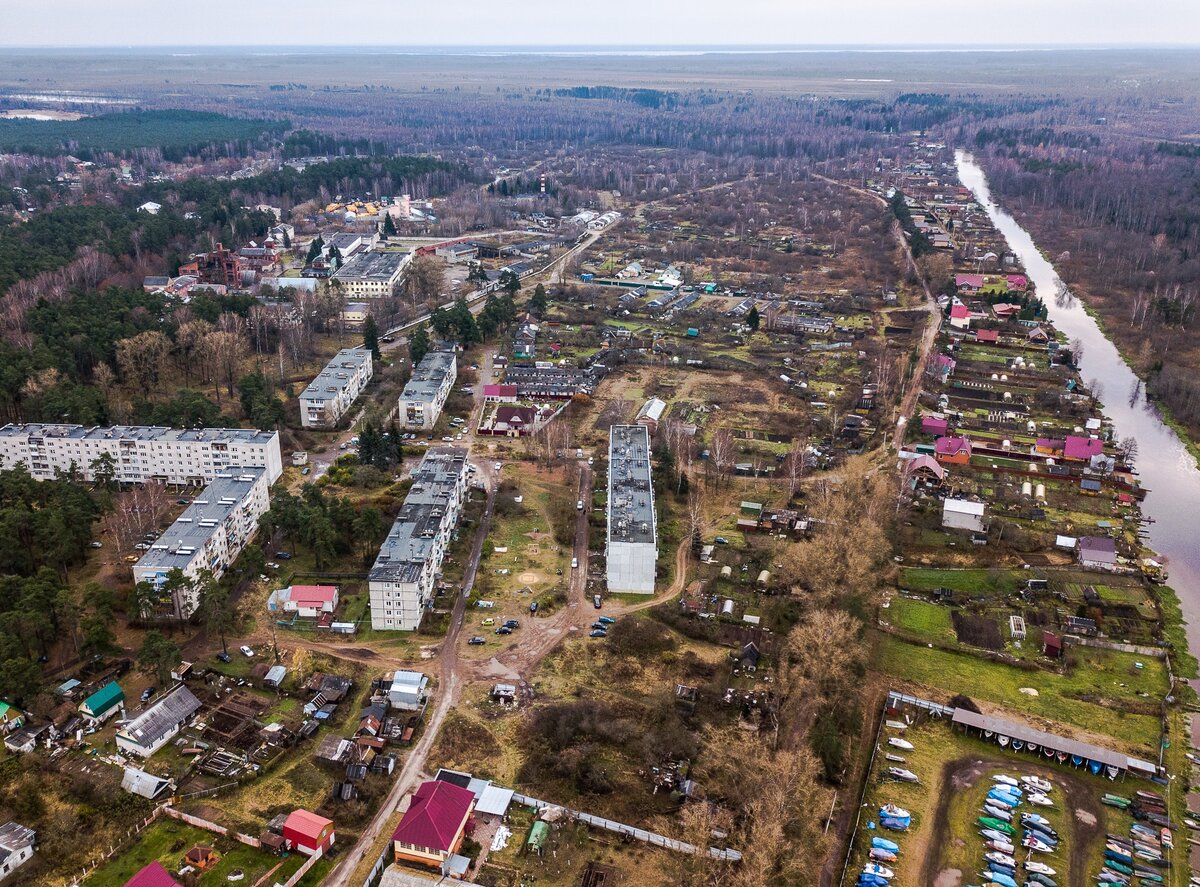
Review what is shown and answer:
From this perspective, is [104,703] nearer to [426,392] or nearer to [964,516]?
A: [426,392]

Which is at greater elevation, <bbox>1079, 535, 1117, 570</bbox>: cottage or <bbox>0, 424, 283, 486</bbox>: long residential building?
<bbox>0, 424, 283, 486</bbox>: long residential building

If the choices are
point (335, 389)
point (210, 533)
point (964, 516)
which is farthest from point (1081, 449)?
point (210, 533)

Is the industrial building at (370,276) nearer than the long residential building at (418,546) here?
No

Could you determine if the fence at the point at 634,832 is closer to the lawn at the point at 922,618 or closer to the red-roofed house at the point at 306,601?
the red-roofed house at the point at 306,601

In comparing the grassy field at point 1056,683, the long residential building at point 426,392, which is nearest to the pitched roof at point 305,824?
the grassy field at point 1056,683

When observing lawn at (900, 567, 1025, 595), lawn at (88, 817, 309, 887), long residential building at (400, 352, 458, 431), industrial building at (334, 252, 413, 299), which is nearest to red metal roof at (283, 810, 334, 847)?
lawn at (88, 817, 309, 887)

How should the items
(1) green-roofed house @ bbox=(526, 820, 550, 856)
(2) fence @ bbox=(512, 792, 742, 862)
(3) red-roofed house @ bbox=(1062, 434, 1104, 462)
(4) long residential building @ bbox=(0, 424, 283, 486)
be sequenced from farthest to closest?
(3) red-roofed house @ bbox=(1062, 434, 1104, 462)
(4) long residential building @ bbox=(0, 424, 283, 486)
(1) green-roofed house @ bbox=(526, 820, 550, 856)
(2) fence @ bbox=(512, 792, 742, 862)

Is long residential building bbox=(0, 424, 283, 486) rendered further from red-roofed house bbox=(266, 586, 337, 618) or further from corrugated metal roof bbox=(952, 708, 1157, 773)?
corrugated metal roof bbox=(952, 708, 1157, 773)
